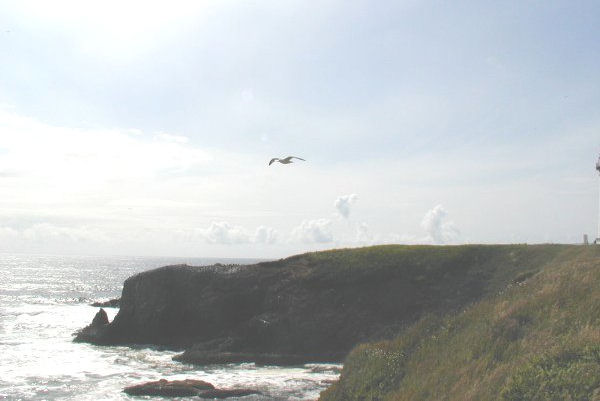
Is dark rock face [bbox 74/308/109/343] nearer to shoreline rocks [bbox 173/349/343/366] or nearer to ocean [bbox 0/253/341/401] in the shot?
ocean [bbox 0/253/341/401]

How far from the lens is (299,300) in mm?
48062

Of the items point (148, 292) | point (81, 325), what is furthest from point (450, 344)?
point (81, 325)

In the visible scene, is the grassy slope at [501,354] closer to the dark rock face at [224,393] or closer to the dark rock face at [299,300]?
the dark rock face at [224,393]

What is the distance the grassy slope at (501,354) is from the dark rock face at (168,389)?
1332 cm

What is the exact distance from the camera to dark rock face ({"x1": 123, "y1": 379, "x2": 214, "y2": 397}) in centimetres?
3044

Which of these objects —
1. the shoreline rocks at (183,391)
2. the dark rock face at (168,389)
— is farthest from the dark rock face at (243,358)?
the shoreline rocks at (183,391)

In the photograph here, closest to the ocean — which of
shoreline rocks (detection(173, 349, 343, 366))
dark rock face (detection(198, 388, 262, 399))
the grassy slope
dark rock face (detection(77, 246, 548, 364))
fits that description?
dark rock face (detection(198, 388, 262, 399))

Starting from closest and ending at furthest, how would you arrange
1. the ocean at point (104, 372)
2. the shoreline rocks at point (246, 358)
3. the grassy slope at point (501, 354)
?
1. the grassy slope at point (501, 354)
2. the ocean at point (104, 372)
3. the shoreline rocks at point (246, 358)

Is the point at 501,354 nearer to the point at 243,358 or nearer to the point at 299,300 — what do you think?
the point at 243,358

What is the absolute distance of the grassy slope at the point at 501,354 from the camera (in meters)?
Answer: 13.0

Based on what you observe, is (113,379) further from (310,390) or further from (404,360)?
(404,360)

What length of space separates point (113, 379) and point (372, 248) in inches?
1135

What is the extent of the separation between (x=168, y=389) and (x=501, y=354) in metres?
21.2

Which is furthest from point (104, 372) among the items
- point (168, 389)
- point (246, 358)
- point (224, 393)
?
point (224, 393)
